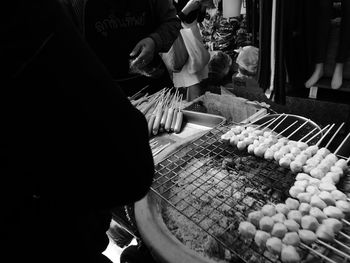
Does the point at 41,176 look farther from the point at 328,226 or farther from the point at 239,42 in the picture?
the point at 239,42

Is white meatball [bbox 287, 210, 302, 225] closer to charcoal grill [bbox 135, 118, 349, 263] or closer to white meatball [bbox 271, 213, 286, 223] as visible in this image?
white meatball [bbox 271, 213, 286, 223]

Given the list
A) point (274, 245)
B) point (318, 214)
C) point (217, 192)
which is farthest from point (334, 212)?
point (217, 192)

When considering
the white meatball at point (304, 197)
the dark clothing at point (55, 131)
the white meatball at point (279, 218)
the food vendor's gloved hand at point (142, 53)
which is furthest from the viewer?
the food vendor's gloved hand at point (142, 53)

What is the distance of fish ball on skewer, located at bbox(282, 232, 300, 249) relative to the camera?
54.5 inches

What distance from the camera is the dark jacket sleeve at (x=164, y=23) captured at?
3348 millimetres

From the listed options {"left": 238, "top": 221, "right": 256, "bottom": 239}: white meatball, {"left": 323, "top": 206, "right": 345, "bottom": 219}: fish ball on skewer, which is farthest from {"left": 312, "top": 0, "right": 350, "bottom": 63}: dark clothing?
{"left": 238, "top": 221, "right": 256, "bottom": 239}: white meatball

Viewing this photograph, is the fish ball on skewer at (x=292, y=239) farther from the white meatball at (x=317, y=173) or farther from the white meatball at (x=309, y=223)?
the white meatball at (x=317, y=173)

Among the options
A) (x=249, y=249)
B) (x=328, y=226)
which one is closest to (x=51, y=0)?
(x=249, y=249)

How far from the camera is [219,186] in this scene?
1.93m

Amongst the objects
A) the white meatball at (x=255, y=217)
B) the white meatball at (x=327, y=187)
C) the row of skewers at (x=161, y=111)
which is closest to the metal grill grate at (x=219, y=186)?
the white meatball at (x=255, y=217)

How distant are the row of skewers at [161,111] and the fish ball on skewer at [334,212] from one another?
5.86 feet

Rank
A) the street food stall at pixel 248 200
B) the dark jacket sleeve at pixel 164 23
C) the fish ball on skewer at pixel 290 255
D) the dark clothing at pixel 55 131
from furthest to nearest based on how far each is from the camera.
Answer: the dark jacket sleeve at pixel 164 23, the street food stall at pixel 248 200, the fish ball on skewer at pixel 290 255, the dark clothing at pixel 55 131

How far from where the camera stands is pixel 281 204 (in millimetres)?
Answer: 1628

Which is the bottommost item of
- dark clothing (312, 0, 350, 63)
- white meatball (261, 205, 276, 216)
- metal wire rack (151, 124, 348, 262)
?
metal wire rack (151, 124, 348, 262)
